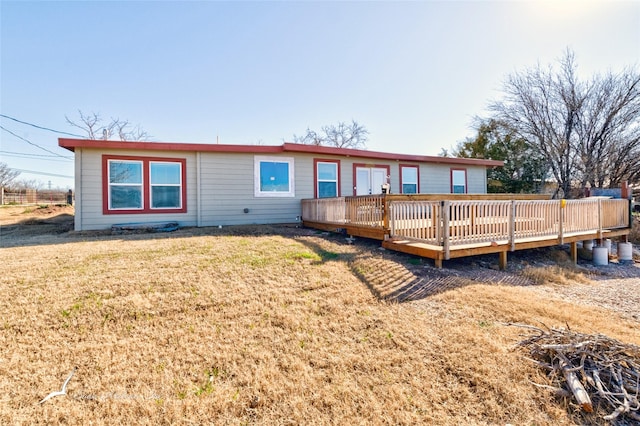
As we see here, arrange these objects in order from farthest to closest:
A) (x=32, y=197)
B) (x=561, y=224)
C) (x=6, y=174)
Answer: (x=6, y=174), (x=32, y=197), (x=561, y=224)

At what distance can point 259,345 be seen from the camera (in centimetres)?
272

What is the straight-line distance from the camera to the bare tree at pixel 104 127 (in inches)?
819

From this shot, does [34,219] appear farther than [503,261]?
Yes

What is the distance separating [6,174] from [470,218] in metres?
42.4

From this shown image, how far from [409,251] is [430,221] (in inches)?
26.8

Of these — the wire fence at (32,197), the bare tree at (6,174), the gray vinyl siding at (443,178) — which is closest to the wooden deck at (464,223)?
the gray vinyl siding at (443,178)

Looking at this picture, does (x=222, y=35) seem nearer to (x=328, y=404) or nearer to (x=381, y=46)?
(x=381, y=46)

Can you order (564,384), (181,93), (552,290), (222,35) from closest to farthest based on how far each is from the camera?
1. (564,384)
2. (552,290)
3. (222,35)
4. (181,93)

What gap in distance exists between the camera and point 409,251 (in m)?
5.41

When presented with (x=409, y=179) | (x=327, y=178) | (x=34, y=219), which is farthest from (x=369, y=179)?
(x=34, y=219)

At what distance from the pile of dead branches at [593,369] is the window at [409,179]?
887 centimetres

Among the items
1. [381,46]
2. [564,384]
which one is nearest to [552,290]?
[564,384]

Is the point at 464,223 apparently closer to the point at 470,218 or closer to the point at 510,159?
the point at 470,218

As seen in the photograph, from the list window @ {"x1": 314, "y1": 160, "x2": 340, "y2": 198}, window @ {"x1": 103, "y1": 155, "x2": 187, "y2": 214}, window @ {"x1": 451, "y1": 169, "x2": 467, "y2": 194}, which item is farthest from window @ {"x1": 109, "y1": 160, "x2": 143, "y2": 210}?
window @ {"x1": 451, "y1": 169, "x2": 467, "y2": 194}
